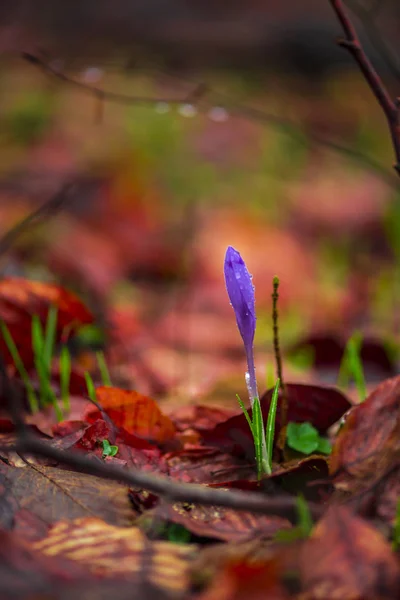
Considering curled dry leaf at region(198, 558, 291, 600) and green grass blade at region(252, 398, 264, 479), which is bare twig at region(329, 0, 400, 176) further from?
curled dry leaf at region(198, 558, 291, 600)

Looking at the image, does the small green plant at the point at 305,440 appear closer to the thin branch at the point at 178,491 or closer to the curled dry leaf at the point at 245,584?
the thin branch at the point at 178,491

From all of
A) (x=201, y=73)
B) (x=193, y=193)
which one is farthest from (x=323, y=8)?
(x=193, y=193)

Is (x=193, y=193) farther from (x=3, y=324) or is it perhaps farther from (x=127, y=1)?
(x=3, y=324)

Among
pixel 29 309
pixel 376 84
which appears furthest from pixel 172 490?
pixel 29 309

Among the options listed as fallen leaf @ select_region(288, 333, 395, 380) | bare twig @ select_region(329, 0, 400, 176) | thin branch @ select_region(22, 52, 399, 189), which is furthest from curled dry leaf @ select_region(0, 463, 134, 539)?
fallen leaf @ select_region(288, 333, 395, 380)

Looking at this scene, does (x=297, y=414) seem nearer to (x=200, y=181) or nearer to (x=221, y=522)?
(x=221, y=522)
